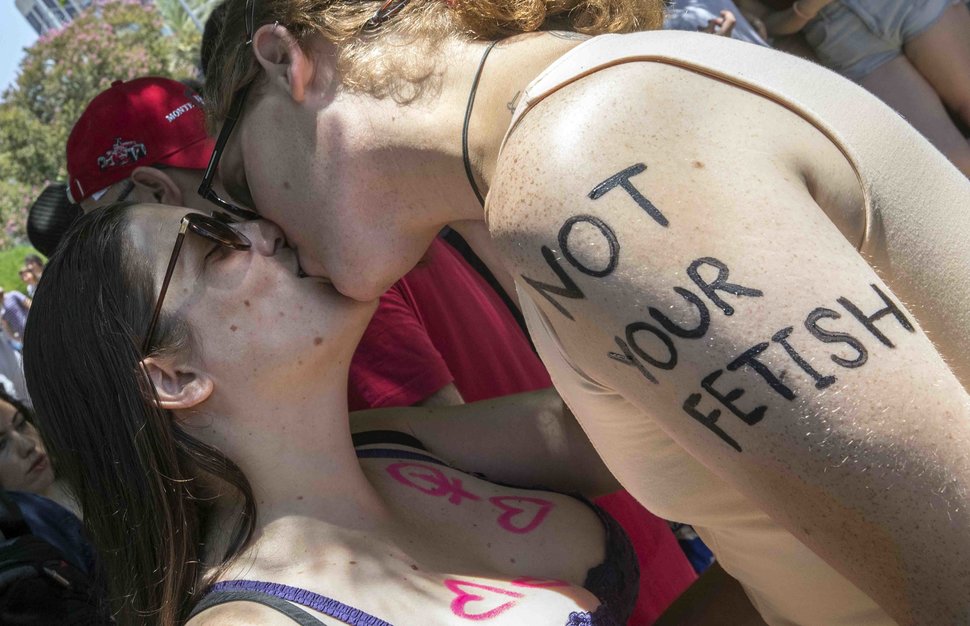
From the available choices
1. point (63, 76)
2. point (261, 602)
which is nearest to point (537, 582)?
point (261, 602)

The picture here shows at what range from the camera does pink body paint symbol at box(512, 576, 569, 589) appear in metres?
1.89

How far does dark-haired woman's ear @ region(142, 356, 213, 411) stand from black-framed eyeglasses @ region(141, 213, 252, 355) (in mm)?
43

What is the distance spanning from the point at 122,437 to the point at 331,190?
692mm

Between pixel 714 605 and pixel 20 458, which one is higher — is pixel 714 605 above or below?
below

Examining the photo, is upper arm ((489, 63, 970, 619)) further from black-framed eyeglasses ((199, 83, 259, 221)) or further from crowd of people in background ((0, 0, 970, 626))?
black-framed eyeglasses ((199, 83, 259, 221))

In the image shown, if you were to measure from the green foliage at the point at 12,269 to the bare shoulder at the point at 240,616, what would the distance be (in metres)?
14.0

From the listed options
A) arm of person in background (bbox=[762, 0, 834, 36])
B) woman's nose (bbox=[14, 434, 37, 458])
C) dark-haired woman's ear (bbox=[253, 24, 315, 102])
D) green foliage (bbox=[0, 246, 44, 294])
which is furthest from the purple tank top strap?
green foliage (bbox=[0, 246, 44, 294])

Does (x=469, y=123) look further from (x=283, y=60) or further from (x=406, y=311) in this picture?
(x=406, y=311)

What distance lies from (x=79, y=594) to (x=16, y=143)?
19440mm

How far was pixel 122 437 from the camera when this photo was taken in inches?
73.7

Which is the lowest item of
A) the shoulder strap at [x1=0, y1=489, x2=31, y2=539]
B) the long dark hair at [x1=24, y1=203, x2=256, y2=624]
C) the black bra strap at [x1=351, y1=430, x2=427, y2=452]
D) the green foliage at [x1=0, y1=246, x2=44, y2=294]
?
the green foliage at [x1=0, y1=246, x2=44, y2=294]

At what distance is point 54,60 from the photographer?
19.0 metres

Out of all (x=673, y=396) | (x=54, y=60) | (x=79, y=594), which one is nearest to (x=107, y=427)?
(x=79, y=594)

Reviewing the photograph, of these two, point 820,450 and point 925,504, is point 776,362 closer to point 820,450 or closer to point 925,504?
point 820,450
